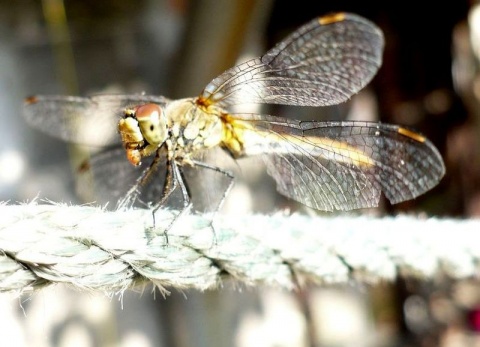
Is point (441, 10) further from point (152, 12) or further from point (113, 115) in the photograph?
point (113, 115)

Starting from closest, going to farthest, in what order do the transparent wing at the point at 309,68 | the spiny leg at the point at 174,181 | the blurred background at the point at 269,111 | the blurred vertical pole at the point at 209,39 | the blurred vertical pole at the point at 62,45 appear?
the spiny leg at the point at 174,181 < the transparent wing at the point at 309,68 < the blurred vertical pole at the point at 209,39 < the blurred background at the point at 269,111 < the blurred vertical pole at the point at 62,45

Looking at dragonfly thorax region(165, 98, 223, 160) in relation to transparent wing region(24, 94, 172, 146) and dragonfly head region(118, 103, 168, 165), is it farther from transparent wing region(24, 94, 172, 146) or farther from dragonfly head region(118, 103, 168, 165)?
transparent wing region(24, 94, 172, 146)

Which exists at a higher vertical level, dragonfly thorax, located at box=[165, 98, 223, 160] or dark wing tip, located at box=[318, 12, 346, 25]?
dark wing tip, located at box=[318, 12, 346, 25]

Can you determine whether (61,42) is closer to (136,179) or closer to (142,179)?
(136,179)

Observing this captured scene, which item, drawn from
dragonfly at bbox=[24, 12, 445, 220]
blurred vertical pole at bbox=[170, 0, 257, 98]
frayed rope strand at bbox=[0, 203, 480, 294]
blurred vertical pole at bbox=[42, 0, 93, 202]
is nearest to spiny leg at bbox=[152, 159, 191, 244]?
dragonfly at bbox=[24, 12, 445, 220]

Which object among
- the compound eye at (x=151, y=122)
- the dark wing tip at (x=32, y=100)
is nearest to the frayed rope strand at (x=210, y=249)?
the compound eye at (x=151, y=122)

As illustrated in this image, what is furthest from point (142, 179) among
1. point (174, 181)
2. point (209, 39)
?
point (209, 39)

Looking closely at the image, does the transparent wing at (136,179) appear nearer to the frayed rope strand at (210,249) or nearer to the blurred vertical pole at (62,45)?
the frayed rope strand at (210,249)
